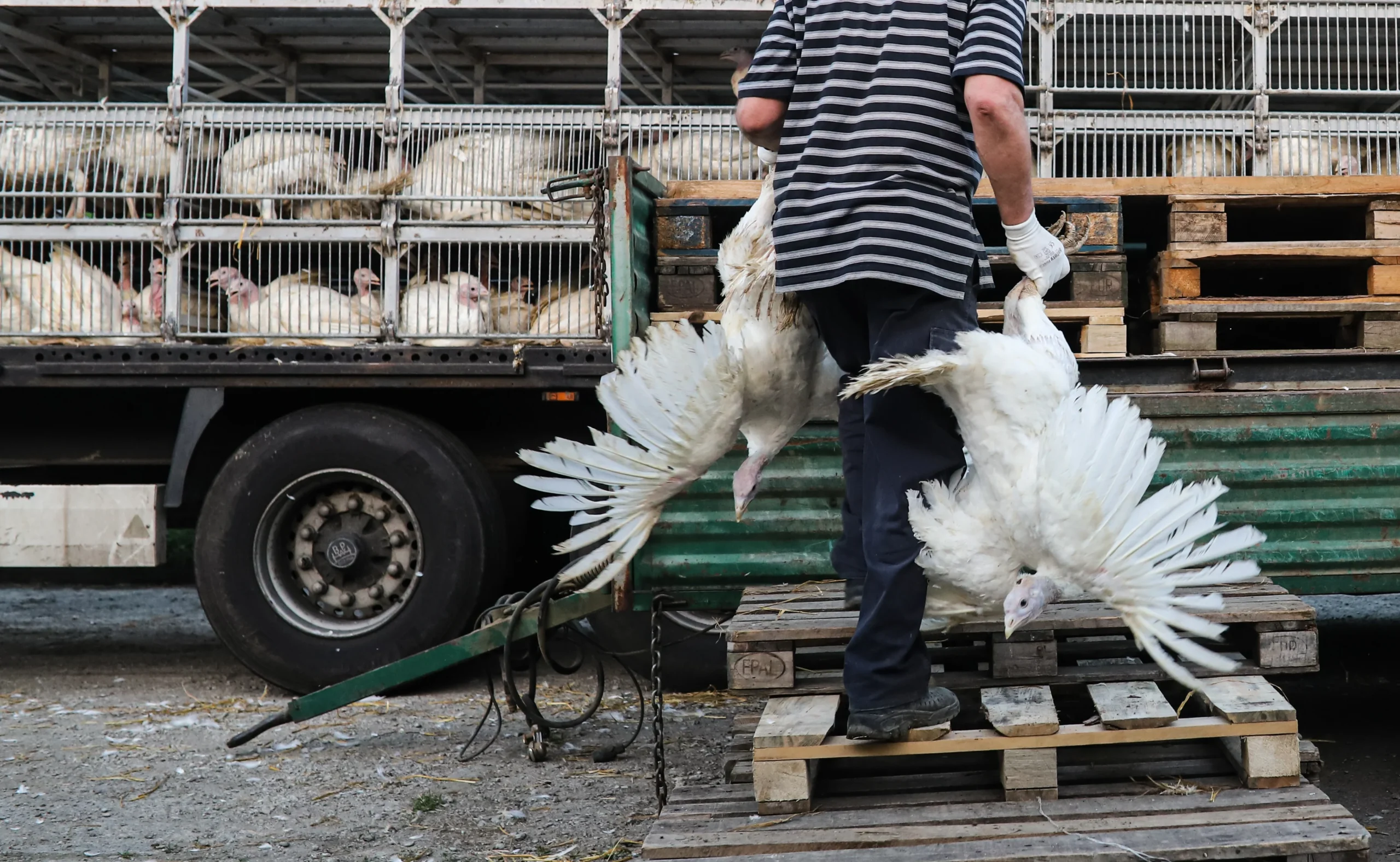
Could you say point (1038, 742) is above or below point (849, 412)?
below

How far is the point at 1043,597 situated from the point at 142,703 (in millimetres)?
4573

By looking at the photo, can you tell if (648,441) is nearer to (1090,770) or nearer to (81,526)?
(1090,770)

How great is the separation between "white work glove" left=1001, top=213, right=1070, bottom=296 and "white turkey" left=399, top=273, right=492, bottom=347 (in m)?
3.30

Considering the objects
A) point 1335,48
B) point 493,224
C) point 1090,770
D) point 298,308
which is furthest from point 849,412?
point 1335,48

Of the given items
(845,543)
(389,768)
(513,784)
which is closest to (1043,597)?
(845,543)

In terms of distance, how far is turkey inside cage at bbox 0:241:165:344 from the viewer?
596cm

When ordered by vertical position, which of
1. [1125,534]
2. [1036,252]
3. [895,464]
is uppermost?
[1036,252]

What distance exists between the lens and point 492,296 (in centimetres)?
615

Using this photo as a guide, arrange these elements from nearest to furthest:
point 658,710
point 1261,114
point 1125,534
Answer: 1. point 1125,534
2. point 658,710
3. point 1261,114

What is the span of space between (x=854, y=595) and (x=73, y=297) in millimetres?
4399

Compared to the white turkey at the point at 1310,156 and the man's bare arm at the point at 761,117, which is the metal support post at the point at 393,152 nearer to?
the man's bare arm at the point at 761,117

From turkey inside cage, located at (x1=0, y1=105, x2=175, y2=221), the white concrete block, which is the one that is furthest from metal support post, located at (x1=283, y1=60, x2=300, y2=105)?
the white concrete block

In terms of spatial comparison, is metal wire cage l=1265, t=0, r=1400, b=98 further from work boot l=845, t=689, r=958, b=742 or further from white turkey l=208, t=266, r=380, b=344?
white turkey l=208, t=266, r=380, b=344

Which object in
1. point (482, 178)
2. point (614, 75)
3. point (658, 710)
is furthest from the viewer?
point (482, 178)
